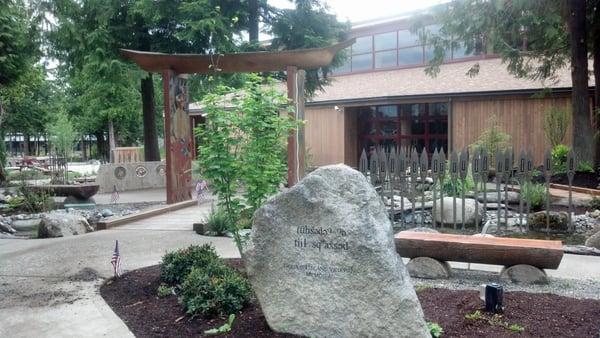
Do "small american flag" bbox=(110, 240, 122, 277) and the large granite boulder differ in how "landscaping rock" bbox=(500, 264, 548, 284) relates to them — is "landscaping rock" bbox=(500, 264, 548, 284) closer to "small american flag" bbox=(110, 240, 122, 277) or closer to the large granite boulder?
the large granite boulder

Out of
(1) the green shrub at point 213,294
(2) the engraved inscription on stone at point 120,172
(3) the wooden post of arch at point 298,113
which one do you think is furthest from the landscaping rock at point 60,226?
(2) the engraved inscription on stone at point 120,172

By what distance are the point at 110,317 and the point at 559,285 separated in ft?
15.1

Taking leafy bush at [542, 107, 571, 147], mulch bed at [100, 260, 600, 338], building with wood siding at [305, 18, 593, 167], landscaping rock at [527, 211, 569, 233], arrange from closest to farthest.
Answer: mulch bed at [100, 260, 600, 338]
landscaping rock at [527, 211, 569, 233]
leafy bush at [542, 107, 571, 147]
building with wood siding at [305, 18, 593, 167]

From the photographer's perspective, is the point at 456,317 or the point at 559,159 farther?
the point at 559,159

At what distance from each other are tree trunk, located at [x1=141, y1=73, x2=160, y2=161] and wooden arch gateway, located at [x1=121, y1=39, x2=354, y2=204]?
7.28 meters

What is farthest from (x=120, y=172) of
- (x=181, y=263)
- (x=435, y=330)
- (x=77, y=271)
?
(x=435, y=330)

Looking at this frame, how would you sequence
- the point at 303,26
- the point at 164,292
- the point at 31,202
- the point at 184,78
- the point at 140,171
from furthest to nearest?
the point at 140,171
the point at 303,26
the point at 31,202
the point at 184,78
the point at 164,292

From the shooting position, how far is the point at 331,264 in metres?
4.20

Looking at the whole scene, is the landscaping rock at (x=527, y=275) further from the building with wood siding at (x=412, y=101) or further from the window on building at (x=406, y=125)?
the window on building at (x=406, y=125)

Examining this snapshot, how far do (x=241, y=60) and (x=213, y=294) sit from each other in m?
8.22

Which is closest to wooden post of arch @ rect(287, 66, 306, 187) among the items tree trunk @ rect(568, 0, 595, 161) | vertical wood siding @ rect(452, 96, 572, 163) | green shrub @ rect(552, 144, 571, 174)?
green shrub @ rect(552, 144, 571, 174)

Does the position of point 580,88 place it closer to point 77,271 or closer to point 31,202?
point 77,271

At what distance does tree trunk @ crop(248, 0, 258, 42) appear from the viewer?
1836cm

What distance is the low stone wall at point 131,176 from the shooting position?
61.8 ft
